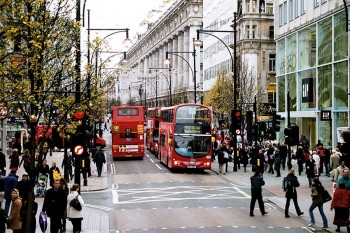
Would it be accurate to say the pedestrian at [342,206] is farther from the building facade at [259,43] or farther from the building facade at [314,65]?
the building facade at [259,43]

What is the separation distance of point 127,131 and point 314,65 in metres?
14.6

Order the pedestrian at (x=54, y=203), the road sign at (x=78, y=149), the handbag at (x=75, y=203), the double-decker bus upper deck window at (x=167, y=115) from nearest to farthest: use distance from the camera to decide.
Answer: the pedestrian at (x=54, y=203)
the handbag at (x=75, y=203)
the road sign at (x=78, y=149)
the double-decker bus upper deck window at (x=167, y=115)

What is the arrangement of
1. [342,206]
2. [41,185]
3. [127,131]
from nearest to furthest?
[342,206] → [41,185] → [127,131]

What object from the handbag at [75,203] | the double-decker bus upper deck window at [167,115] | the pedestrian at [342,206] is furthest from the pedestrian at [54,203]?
the double-decker bus upper deck window at [167,115]

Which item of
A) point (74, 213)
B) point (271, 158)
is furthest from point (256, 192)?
point (271, 158)

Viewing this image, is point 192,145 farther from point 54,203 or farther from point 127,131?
point 54,203

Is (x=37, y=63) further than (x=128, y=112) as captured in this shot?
No

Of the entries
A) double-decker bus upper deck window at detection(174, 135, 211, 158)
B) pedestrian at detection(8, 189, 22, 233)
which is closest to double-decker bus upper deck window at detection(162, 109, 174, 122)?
double-decker bus upper deck window at detection(174, 135, 211, 158)

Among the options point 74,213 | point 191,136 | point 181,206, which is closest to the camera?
point 74,213

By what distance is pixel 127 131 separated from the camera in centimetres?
4834

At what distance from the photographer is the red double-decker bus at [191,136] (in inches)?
1485

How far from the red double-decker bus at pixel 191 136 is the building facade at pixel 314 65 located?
931 centimetres

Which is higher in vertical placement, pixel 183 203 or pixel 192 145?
pixel 192 145

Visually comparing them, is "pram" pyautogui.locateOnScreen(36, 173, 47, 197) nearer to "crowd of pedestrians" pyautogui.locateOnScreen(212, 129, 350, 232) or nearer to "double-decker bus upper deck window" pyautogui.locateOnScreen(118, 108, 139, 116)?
"crowd of pedestrians" pyautogui.locateOnScreen(212, 129, 350, 232)
